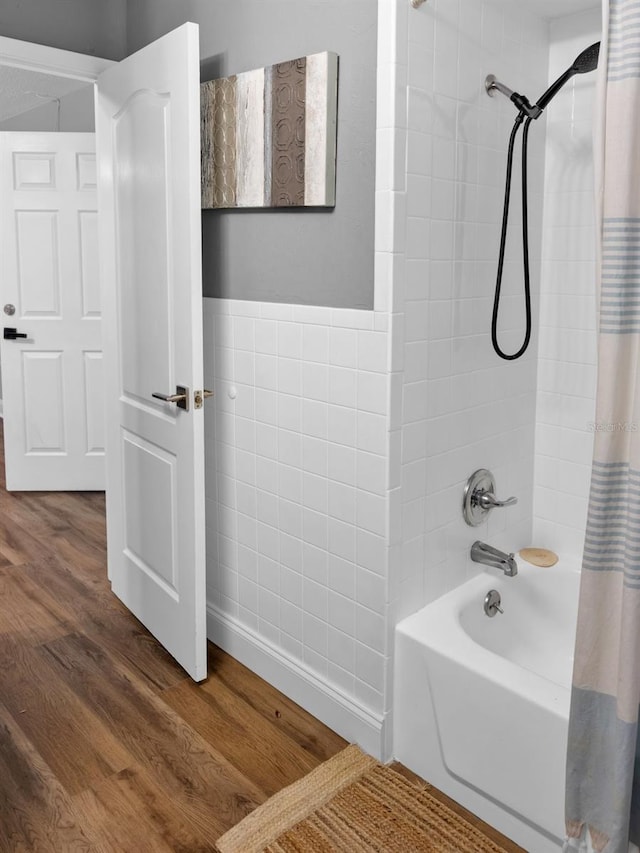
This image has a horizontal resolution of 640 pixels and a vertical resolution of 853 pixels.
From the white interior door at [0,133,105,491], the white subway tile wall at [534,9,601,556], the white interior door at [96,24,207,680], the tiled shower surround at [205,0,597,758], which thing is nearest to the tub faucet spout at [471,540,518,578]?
the tiled shower surround at [205,0,597,758]

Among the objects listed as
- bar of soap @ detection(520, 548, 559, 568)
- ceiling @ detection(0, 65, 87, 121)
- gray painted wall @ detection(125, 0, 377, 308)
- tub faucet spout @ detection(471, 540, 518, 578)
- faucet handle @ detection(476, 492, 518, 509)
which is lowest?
bar of soap @ detection(520, 548, 559, 568)

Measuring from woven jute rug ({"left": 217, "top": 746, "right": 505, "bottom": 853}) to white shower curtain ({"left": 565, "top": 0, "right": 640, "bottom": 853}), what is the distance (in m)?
0.40

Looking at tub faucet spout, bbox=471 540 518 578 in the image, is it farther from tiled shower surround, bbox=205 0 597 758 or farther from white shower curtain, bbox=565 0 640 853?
white shower curtain, bbox=565 0 640 853

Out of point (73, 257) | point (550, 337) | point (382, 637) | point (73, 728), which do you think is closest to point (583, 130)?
point (550, 337)

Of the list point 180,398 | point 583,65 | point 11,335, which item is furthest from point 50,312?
point 583,65

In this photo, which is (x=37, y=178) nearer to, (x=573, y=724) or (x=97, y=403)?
(x=97, y=403)

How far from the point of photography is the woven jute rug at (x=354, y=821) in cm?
183

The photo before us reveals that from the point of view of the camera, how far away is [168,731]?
7.36 ft

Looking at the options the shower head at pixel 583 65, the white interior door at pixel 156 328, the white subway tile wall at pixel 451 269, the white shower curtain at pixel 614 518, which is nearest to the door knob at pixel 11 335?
the white interior door at pixel 156 328

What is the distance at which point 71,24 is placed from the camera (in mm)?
2684

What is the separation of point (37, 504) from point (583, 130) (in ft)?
10.9

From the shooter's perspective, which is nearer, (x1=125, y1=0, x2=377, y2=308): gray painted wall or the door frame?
(x1=125, y1=0, x2=377, y2=308): gray painted wall

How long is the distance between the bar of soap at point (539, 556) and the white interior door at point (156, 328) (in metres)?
1.04

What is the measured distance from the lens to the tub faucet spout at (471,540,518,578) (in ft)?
7.46
